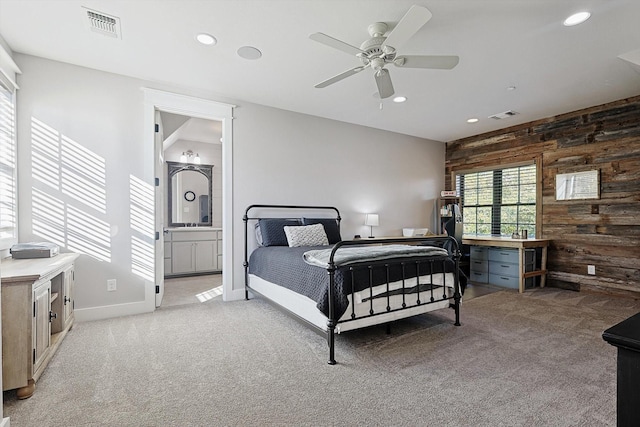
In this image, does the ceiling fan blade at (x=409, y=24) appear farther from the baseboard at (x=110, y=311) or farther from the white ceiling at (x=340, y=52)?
the baseboard at (x=110, y=311)

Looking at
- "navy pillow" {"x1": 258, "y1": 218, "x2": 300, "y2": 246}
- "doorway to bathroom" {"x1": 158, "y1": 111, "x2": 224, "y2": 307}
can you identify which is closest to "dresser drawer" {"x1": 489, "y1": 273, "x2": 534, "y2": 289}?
"navy pillow" {"x1": 258, "y1": 218, "x2": 300, "y2": 246}

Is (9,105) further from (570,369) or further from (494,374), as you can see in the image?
(570,369)

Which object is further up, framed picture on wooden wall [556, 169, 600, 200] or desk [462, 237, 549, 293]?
framed picture on wooden wall [556, 169, 600, 200]

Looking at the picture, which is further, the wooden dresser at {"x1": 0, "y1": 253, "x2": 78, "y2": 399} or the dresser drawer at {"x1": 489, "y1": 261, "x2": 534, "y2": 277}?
the dresser drawer at {"x1": 489, "y1": 261, "x2": 534, "y2": 277}

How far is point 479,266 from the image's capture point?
213 inches

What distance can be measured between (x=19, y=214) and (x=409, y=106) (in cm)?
462

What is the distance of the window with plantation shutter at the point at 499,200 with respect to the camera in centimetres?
530

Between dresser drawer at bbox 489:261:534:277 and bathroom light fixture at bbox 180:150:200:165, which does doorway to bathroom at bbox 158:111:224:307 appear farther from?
dresser drawer at bbox 489:261:534:277

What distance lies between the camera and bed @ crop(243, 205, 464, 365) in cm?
243

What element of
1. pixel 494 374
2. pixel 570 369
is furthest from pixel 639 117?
pixel 494 374

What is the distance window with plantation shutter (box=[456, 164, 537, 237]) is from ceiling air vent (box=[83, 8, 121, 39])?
5.79 m

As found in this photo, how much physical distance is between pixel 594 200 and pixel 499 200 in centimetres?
140

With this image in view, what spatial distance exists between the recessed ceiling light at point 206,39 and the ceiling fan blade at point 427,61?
1585mm

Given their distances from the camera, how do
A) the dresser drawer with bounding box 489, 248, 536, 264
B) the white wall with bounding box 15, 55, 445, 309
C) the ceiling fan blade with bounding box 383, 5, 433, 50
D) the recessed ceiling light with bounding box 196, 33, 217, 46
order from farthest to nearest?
the dresser drawer with bounding box 489, 248, 536, 264 < the white wall with bounding box 15, 55, 445, 309 < the recessed ceiling light with bounding box 196, 33, 217, 46 < the ceiling fan blade with bounding box 383, 5, 433, 50
